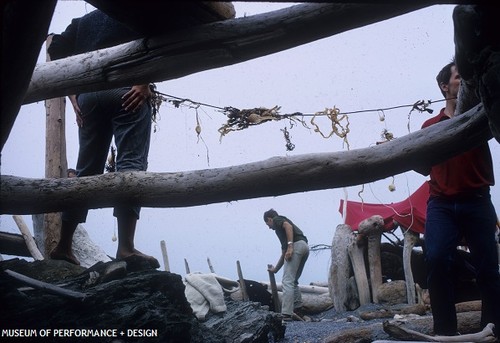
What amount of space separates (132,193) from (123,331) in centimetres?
86

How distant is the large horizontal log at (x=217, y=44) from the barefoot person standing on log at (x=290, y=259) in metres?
5.90

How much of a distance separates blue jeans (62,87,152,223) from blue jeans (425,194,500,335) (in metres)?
1.87

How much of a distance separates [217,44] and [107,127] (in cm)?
148

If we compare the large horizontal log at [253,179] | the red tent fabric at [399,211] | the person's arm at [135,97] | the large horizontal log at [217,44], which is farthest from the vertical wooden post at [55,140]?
the red tent fabric at [399,211]

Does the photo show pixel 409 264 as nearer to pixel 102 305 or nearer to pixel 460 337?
pixel 460 337

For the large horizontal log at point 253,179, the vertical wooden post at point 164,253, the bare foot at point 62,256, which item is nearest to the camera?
the large horizontal log at point 253,179

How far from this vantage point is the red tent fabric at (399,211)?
7.20 m

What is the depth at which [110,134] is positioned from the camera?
339 cm

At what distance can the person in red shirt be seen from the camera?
2.96 m

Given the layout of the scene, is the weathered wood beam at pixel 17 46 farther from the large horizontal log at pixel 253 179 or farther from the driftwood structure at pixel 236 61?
the large horizontal log at pixel 253 179

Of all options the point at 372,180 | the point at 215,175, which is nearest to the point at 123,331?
the point at 215,175

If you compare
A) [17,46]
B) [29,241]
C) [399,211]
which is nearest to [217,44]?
[17,46]

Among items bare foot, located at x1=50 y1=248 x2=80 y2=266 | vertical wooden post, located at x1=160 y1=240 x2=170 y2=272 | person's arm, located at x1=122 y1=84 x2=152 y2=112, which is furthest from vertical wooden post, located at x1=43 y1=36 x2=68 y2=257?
vertical wooden post, located at x1=160 y1=240 x2=170 y2=272

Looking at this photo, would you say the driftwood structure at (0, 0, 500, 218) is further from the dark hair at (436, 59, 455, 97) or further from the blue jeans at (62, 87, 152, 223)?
the dark hair at (436, 59, 455, 97)
